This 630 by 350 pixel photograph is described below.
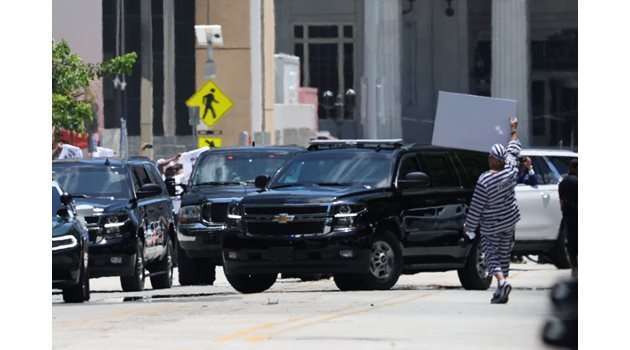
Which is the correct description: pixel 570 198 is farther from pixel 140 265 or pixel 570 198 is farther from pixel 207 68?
pixel 207 68

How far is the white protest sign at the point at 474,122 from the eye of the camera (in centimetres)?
2973

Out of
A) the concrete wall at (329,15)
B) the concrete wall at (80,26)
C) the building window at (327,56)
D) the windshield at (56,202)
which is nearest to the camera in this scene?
the windshield at (56,202)

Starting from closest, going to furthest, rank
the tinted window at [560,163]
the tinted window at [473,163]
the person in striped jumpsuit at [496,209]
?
the person in striped jumpsuit at [496,209] < the tinted window at [473,163] < the tinted window at [560,163]

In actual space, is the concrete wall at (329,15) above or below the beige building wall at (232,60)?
above

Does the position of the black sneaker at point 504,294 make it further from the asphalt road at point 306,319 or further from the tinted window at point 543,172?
the tinted window at point 543,172

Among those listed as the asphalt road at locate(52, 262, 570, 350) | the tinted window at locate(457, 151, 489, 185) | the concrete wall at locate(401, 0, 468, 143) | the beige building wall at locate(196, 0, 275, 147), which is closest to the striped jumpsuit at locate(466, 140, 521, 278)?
the asphalt road at locate(52, 262, 570, 350)

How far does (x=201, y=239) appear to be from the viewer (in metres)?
26.8

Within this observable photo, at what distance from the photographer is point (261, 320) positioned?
1816 cm

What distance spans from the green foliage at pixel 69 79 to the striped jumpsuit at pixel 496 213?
14046 millimetres

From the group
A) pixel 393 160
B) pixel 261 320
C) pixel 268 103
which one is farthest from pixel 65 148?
pixel 268 103

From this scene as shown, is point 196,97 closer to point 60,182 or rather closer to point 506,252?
point 60,182

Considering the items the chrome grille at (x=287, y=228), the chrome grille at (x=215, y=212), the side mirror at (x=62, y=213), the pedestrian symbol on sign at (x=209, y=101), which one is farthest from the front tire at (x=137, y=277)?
the pedestrian symbol on sign at (x=209, y=101)

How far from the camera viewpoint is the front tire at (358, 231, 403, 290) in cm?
2277
